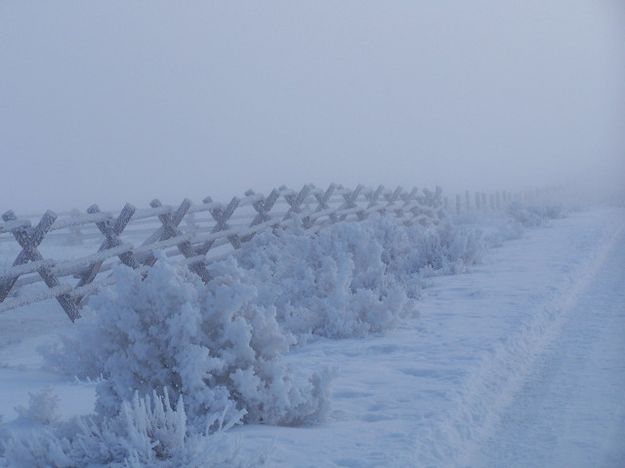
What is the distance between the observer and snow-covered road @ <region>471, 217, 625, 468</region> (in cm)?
383

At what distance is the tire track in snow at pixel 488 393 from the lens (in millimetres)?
3799

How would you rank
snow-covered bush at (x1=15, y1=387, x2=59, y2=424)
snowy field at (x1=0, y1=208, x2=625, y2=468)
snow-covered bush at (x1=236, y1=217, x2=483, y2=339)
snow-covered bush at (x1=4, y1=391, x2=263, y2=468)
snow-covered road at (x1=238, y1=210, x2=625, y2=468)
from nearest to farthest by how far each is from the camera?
snow-covered bush at (x1=4, y1=391, x2=263, y2=468), snowy field at (x1=0, y1=208, x2=625, y2=468), snow-covered road at (x1=238, y1=210, x2=625, y2=468), snow-covered bush at (x1=15, y1=387, x2=59, y2=424), snow-covered bush at (x1=236, y1=217, x2=483, y2=339)

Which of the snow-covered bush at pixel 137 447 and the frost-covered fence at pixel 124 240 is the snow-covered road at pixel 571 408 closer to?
the snow-covered bush at pixel 137 447

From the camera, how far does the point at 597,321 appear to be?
7.10 m

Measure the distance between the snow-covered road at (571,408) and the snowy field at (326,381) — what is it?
0.05 feet

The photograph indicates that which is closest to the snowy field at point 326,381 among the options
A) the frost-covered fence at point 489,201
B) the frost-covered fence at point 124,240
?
the frost-covered fence at point 124,240

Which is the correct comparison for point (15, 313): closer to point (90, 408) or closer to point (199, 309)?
point (90, 408)

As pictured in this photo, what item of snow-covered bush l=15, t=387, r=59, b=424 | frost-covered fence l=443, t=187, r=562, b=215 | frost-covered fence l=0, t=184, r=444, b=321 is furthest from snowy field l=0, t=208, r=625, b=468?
frost-covered fence l=443, t=187, r=562, b=215

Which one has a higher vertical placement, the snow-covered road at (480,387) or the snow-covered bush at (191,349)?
the snow-covered bush at (191,349)

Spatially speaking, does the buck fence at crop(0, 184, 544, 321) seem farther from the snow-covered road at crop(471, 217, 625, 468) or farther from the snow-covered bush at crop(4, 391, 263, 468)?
the snow-covered road at crop(471, 217, 625, 468)

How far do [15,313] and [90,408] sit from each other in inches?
283

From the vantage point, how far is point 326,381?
13.9ft

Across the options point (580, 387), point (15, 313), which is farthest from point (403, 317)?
point (15, 313)

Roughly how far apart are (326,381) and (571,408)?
162 cm
